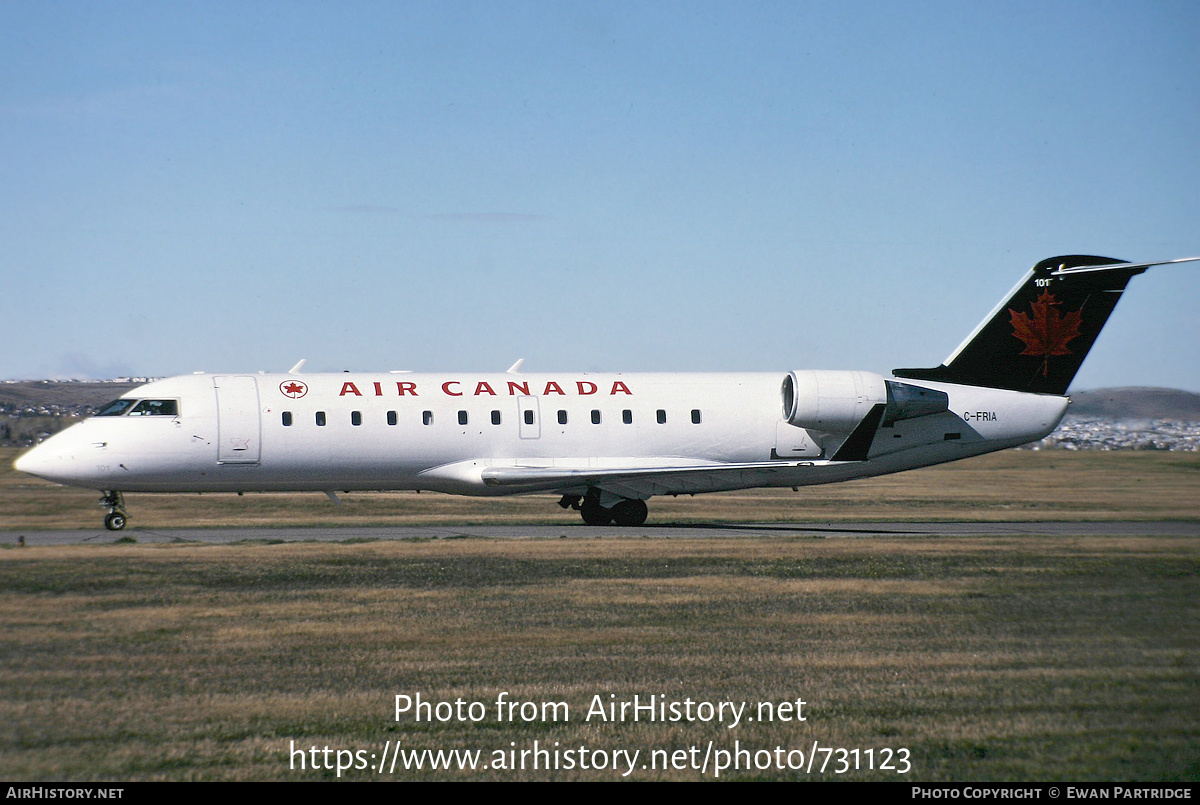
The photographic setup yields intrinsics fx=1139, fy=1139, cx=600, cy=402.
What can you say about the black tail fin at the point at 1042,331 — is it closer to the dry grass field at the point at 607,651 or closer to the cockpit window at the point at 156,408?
the dry grass field at the point at 607,651

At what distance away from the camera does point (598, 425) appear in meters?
28.8

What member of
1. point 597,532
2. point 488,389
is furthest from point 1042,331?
point 488,389

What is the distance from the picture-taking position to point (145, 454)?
2628cm

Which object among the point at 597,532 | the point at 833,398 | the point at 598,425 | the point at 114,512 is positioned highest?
the point at 833,398

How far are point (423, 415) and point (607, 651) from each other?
16325mm

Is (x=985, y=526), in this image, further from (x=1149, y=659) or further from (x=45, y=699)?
(x=45, y=699)

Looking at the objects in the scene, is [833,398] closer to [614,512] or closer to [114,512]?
[614,512]

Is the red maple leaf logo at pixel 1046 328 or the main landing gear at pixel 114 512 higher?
the red maple leaf logo at pixel 1046 328

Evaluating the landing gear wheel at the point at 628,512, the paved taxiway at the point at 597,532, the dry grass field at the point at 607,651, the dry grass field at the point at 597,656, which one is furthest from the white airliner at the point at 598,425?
the dry grass field at the point at 597,656

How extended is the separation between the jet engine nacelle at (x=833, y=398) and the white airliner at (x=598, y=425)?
4 cm

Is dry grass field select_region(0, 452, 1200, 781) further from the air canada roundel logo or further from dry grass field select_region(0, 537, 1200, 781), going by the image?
the air canada roundel logo

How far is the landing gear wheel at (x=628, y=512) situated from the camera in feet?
94.7

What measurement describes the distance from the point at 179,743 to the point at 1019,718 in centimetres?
682
